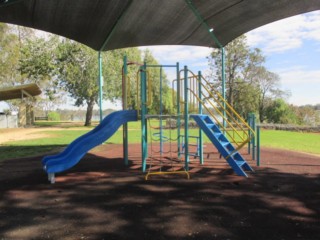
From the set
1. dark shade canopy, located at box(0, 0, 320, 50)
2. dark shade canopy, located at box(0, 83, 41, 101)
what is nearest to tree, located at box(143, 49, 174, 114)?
dark shade canopy, located at box(0, 83, 41, 101)

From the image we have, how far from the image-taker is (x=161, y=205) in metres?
4.92

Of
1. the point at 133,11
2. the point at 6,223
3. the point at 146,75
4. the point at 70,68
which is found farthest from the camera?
the point at 70,68

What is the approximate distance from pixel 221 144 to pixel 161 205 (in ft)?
8.93

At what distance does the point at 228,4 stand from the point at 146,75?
3397mm

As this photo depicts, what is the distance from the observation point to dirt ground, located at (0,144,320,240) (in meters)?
3.87

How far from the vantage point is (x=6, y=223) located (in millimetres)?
4230

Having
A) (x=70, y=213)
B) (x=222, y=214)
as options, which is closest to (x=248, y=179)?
(x=222, y=214)

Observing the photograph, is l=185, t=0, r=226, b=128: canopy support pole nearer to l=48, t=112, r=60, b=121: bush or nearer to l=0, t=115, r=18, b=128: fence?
l=0, t=115, r=18, b=128: fence

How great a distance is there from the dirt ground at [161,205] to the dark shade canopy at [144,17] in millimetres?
4556

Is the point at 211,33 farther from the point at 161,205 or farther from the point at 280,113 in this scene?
the point at 280,113

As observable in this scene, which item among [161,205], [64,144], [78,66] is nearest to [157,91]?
[78,66]

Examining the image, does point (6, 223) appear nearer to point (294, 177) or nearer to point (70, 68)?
point (294, 177)

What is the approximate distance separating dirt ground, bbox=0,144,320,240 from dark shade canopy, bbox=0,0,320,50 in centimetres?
456

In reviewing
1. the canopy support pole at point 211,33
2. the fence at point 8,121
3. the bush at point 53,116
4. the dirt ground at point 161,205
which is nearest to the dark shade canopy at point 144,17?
the canopy support pole at point 211,33
